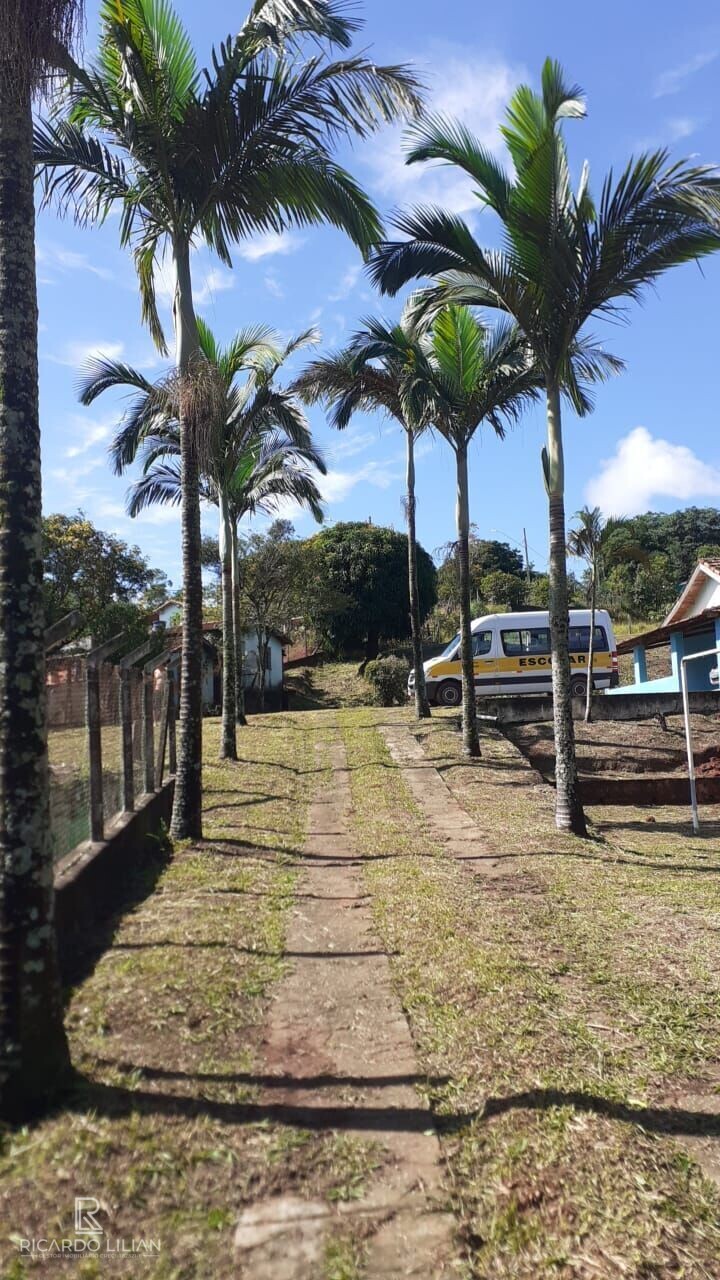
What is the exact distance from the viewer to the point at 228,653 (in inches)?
612

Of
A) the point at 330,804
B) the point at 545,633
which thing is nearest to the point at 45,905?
the point at 330,804

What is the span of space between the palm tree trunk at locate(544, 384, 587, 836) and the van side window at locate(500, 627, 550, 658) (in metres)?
12.6

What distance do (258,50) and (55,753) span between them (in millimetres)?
6970

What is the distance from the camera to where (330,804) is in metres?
10.8

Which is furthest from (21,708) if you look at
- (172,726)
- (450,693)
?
(450,693)

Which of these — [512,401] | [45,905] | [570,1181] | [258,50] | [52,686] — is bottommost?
[570,1181]

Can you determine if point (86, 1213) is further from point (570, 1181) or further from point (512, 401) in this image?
point (512, 401)

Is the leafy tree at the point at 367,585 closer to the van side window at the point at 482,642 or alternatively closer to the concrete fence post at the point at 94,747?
the van side window at the point at 482,642

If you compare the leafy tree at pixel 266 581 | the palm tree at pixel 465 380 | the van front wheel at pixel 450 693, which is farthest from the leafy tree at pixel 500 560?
the palm tree at pixel 465 380

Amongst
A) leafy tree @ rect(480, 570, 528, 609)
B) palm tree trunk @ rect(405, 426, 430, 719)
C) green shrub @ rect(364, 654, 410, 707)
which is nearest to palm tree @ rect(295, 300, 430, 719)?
palm tree trunk @ rect(405, 426, 430, 719)

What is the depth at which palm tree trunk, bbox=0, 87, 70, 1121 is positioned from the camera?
3078mm

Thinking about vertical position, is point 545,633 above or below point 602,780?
above

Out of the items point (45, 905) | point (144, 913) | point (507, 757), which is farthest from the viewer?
point (507, 757)

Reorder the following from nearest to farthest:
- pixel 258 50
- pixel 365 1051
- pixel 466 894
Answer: pixel 365 1051 < pixel 466 894 < pixel 258 50
